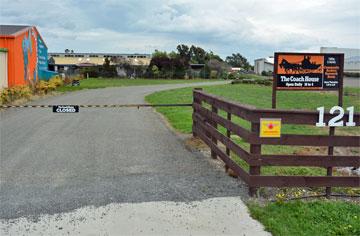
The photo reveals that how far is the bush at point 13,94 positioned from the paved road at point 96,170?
21.4 feet

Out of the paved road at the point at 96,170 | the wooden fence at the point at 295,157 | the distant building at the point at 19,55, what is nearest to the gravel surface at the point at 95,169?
the paved road at the point at 96,170

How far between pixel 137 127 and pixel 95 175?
559 centimetres

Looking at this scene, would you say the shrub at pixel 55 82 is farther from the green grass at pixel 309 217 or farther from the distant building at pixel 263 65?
the distant building at pixel 263 65

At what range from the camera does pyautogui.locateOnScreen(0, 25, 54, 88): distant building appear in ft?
74.2

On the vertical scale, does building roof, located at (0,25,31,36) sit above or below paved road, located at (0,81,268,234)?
above

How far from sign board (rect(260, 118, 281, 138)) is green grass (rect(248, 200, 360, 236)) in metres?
0.89

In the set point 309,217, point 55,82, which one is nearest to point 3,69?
point 55,82

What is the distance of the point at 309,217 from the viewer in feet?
15.9

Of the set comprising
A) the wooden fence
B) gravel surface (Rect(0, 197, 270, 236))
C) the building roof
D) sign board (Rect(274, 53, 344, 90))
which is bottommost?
gravel surface (Rect(0, 197, 270, 236))

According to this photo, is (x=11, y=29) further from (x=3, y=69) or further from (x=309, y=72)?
(x=309, y=72)

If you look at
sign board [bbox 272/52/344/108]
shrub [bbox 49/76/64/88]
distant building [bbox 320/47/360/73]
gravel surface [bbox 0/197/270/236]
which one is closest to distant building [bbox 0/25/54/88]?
shrub [bbox 49/76/64/88]

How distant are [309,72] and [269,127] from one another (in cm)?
254

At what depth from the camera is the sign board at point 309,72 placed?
7.38 m

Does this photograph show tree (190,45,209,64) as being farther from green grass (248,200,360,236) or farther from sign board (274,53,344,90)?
green grass (248,200,360,236)
